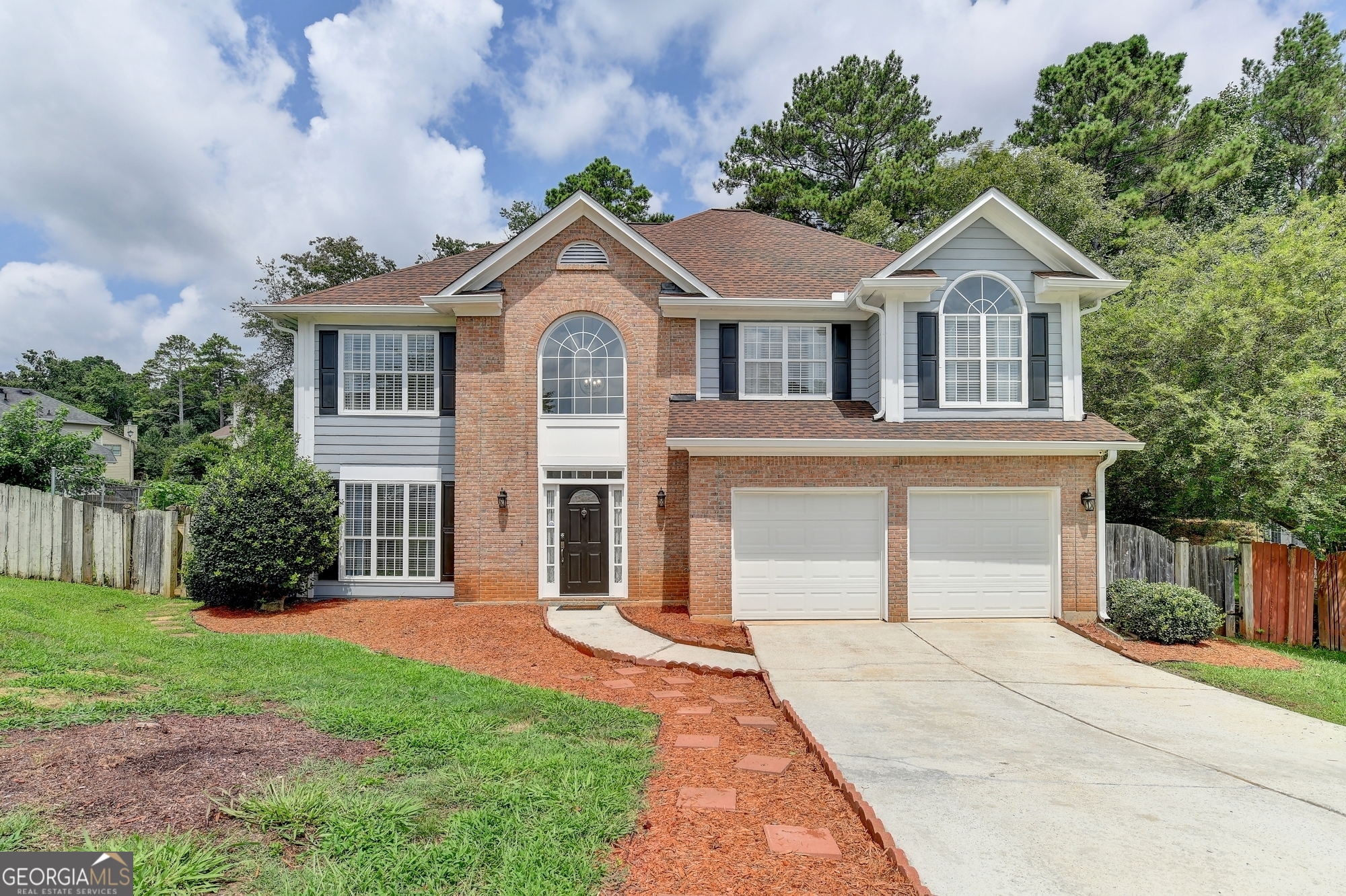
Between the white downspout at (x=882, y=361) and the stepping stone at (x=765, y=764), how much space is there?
7225 mm

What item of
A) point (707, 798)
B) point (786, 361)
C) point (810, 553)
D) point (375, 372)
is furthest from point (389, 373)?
point (707, 798)

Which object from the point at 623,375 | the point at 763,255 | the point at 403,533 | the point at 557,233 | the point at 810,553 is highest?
the point at 763,255

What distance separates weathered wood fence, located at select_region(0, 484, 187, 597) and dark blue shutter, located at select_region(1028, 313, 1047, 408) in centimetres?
1617

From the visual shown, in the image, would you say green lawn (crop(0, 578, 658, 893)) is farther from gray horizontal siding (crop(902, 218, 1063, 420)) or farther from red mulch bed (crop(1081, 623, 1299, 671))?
gray horizontal siding (crop(902, 218, 1063, 420))

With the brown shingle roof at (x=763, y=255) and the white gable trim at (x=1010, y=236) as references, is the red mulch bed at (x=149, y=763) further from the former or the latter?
the white gable trim at (x=1010, y=236)

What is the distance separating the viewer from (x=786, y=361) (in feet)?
40.1

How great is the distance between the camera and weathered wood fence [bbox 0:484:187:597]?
11562 millimetres

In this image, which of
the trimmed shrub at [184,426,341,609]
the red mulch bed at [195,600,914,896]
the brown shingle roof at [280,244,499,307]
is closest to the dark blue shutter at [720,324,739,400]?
the brown shingle roof at [280,244,499,307]

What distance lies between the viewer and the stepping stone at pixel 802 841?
12.2 ft

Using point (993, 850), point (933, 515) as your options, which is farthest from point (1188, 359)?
point (993, 850)

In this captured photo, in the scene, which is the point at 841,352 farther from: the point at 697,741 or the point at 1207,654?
the point at 697,741

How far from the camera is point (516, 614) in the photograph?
428 inches

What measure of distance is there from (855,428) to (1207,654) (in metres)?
5.85

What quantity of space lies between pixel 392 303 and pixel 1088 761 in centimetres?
1251
